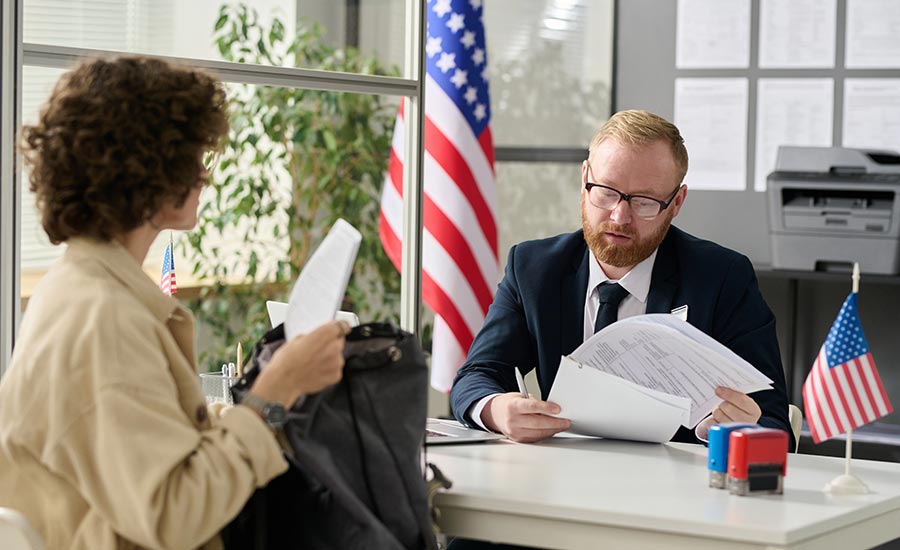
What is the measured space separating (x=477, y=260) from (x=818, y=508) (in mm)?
2648

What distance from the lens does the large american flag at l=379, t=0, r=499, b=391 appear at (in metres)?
4.23

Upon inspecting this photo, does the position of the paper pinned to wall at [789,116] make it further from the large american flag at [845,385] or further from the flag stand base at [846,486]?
the flag stand base at [846,486]

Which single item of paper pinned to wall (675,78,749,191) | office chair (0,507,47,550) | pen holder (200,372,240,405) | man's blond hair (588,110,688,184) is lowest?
office chair (0,507,47,550)

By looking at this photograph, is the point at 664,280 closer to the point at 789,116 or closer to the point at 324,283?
the point at 324,283

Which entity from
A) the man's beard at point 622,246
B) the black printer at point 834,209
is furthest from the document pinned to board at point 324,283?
the black printer at point 834,209

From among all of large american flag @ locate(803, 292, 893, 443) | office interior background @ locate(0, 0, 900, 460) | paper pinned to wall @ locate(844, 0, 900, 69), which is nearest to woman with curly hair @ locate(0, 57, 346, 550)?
large american flag @ locate(803, 292, 893, 443)

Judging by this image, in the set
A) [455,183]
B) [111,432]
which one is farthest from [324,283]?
[455,183]

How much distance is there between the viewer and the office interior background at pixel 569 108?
13.4 ft

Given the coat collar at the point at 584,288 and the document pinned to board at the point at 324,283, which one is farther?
the coat collar at the point at 584,288

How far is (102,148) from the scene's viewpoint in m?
1.49

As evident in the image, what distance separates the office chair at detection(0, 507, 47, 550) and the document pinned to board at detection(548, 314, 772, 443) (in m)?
0.86

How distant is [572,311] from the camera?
244 cm

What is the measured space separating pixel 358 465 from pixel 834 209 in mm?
2562

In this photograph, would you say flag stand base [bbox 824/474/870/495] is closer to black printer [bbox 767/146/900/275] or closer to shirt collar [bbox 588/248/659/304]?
shirt collar [bbox 588/248/659/304]
